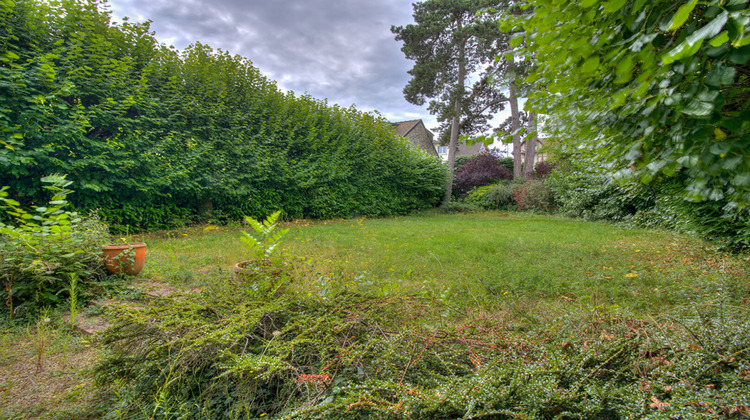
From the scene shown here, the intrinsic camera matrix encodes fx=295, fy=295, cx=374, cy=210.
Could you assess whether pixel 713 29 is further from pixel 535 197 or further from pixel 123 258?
pixel 535 197

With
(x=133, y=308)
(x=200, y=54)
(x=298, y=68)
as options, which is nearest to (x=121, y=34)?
(x=200, y=54)

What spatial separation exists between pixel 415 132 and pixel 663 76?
25837mm

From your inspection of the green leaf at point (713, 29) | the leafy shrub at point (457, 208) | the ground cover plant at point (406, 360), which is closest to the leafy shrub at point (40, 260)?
the ground cover plant at point (406, 360)

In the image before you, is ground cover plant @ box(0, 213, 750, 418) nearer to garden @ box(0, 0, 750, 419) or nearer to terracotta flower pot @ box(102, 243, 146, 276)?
garden @ box(0, 0, 750, 419)

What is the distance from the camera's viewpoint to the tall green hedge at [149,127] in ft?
14.3

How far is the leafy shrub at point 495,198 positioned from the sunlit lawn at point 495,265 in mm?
7323

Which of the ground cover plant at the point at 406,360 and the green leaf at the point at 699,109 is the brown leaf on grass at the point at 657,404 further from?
the green leaf at the point at 699,109

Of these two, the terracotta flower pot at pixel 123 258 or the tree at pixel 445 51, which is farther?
the tree at pixel 445 51

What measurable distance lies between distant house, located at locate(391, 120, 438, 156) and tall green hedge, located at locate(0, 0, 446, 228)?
16.3m

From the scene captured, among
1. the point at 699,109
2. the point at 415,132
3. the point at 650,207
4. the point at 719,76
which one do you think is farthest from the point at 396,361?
the point at 415,132

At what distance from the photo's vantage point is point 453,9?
42.5 feet

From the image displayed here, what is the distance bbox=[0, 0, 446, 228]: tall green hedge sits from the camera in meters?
4.36

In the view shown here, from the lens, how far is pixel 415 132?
26.1 meters

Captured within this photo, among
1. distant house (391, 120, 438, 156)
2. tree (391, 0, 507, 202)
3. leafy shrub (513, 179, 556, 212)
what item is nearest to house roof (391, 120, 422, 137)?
distant house (391, 120, 438, 156)
